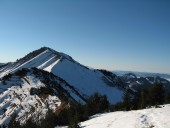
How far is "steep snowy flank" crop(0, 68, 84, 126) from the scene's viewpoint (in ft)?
273

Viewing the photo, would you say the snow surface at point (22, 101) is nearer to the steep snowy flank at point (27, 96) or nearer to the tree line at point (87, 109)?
the steep snowy flank at point (27, 96)

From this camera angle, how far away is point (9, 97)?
333 feet

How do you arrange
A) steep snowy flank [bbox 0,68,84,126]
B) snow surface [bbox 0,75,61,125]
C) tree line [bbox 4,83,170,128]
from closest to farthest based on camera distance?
1. tree line [bbox 4,83,170,128]
2. snow surface [bbox 0,75,61,125]
3. steep snowy flank [bbox 0,68,84,126]

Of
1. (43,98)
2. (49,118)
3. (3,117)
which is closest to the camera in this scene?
(49,118)

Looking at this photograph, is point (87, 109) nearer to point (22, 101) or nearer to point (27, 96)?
point (22, 101)

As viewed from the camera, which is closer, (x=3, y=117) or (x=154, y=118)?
Answer: (x=154, y=118)

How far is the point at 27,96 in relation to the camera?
99125 mm

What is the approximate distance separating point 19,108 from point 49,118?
42.1m

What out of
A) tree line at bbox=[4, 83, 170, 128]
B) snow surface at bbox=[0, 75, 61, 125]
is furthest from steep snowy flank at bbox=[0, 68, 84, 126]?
tree line at bbox=[4, 83, 170, 128]

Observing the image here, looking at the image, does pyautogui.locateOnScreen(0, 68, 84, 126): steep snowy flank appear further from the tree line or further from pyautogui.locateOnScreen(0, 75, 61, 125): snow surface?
the tree line

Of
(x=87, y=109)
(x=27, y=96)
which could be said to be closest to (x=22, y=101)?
(x=27, y=96)

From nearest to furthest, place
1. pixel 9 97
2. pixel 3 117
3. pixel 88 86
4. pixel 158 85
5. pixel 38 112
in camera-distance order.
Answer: pixel 158 85, pixel 38 112, pixel 3 117, pixel 9 97, pixel 88 86

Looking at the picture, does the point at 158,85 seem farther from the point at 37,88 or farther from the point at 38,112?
the point at 37,88

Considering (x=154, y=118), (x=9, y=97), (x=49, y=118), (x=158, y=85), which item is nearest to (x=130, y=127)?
(x=154, y=118)
